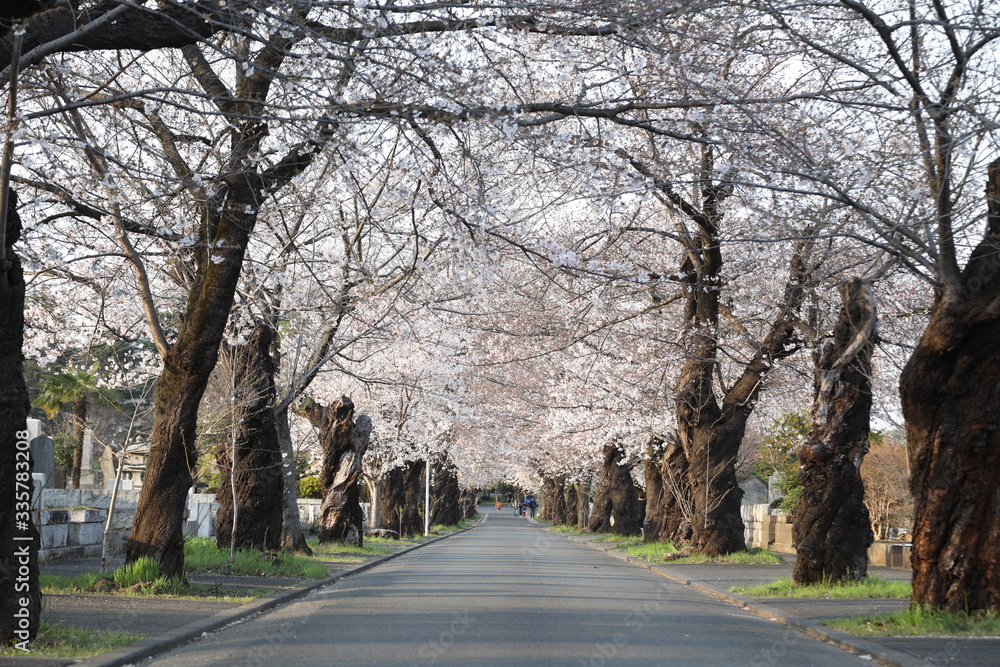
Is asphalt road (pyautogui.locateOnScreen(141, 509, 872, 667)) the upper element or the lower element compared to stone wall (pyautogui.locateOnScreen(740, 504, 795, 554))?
lower

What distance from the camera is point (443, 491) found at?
57688mm

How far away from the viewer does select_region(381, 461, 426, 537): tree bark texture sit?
135ft

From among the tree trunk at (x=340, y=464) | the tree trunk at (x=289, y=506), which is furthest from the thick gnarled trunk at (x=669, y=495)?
the tree trunk at (x=289, y=506)

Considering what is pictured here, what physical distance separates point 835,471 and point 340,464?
604 inches

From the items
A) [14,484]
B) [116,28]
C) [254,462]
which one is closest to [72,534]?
[254,462]

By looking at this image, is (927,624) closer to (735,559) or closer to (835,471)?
(835,471)

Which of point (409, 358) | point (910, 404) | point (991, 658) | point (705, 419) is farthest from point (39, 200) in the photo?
point (409, 358)

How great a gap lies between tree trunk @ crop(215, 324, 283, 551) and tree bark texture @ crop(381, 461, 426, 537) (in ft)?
68.8

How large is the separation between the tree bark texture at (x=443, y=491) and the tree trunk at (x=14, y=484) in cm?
3670

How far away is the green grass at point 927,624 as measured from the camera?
9703 mm

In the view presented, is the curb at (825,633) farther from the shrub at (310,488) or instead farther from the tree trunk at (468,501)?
the tree trunk at (468,501)

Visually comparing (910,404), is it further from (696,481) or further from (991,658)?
(696,481)

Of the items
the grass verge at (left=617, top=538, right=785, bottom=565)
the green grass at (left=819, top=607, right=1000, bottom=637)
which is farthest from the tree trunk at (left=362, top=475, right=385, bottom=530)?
the green grass at (left=819, top=607, right=1000, bottom=637)

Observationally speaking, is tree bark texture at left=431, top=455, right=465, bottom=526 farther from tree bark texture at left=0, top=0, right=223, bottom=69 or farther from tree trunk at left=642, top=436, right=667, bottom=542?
tree bark texture at left=0, top=0, right=223, bottom=69
